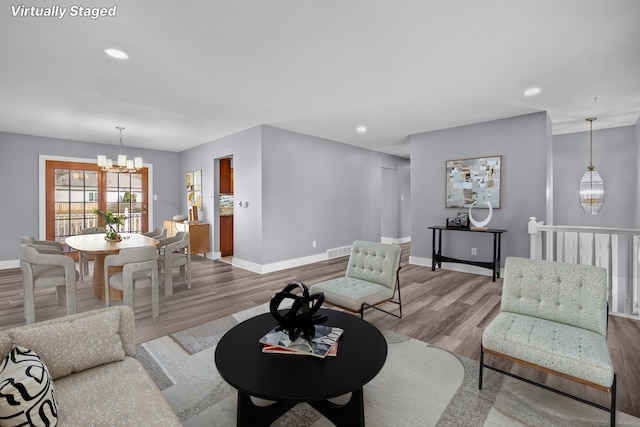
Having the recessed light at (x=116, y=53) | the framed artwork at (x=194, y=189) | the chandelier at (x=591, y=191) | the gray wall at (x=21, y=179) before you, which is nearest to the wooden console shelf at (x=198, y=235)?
the framed artwork at (x=194, y=189)

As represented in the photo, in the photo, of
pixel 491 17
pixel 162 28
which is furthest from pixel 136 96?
pixel 491 17

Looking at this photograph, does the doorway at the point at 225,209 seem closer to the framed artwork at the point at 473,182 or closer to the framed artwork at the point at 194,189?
the framed artwork at the point at 194,189

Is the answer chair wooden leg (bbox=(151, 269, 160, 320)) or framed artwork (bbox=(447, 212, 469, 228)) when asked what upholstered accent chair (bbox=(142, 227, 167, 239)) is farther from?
framed artwork (bbox=(447, 212, 469, 228))

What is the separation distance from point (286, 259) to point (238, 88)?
315cm

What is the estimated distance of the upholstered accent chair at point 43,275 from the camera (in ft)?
9.79

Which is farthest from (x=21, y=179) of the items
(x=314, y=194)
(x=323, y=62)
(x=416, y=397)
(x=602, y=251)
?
(x=602, y=251)

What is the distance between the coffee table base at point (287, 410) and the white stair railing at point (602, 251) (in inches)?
137

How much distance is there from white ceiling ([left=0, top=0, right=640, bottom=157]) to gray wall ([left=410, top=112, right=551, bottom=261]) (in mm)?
315

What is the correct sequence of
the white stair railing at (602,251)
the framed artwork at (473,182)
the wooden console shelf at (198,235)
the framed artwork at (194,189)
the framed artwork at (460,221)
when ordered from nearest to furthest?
the white stair railing at (602,251) → the framed artwork at (473,182) → the framed artwork at (460,221) → the wooden console shelf at (198,235) → the framed artwork at (194,189)

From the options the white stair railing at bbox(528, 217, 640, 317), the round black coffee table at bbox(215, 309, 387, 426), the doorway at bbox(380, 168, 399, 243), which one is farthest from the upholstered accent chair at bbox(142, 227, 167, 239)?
the doorway at bbox(380, 168, 399, 243)

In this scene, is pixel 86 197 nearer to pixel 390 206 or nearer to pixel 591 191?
pixel 390 206

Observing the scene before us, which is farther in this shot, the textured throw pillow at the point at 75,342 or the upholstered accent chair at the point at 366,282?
the upholstered accent chair at the point at 366,282

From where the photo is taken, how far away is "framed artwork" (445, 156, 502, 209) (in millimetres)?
4984

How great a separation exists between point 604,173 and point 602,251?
2536mm
